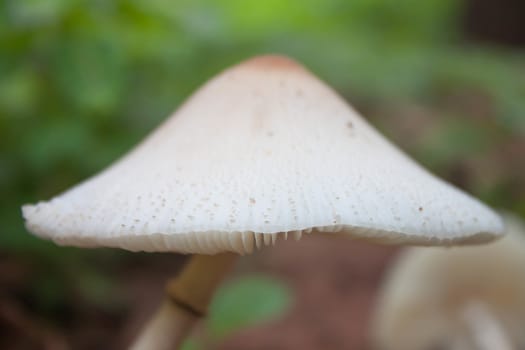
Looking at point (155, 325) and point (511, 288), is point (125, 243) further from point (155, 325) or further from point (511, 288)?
point (511, 288)

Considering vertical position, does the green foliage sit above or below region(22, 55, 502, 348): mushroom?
below

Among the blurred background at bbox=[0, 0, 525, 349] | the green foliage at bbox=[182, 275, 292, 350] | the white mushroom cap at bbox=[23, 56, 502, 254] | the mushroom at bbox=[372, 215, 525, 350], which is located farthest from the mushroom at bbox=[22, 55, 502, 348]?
the mushroom at bbox=[372, 215, 525, 350]

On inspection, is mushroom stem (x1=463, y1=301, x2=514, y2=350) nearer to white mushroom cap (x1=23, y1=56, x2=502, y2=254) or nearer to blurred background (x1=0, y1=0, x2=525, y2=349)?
blurred background (x1=0, y1=0, x2=525, y2=349)

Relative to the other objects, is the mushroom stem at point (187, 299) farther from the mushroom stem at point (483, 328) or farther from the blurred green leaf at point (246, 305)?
the mushroom stem at point (483, 328)

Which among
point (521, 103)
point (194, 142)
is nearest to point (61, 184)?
point (194, 142)

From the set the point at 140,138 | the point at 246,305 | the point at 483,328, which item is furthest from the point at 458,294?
the point at 140,138

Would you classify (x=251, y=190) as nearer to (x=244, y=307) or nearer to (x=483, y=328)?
(x=244, y=307)

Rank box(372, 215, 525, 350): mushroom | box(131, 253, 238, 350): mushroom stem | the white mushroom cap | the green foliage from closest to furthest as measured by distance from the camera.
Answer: the white mushroom cap < box(131, 253, 238, 350): mushroom stem < the green foliage < box(372, 215, 525, 350): mushroom
